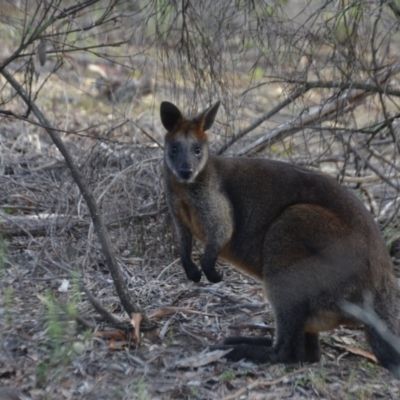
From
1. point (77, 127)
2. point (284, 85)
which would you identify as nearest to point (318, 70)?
point (284, 85)

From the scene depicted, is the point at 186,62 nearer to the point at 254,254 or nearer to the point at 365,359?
the point at 254,254

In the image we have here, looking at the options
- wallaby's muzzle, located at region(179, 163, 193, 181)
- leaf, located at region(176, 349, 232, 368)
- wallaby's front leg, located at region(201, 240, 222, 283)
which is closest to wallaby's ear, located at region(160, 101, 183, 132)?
wallaby's muzzle, located at region(179, 163, 193, 181)

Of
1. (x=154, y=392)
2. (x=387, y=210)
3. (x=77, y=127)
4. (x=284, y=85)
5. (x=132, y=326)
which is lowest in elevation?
(x=154, y=392)

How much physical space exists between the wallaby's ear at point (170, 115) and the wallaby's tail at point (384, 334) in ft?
5.99

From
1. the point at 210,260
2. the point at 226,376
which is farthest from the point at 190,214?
the point at 226,376

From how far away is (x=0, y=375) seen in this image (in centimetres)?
462

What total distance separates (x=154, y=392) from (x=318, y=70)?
2797 millimetres

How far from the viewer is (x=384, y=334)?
4.88 meters

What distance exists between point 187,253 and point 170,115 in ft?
3.11

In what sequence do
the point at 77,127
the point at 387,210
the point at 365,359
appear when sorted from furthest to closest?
the point at 77,127
the point at 387,210
the point at 365,359

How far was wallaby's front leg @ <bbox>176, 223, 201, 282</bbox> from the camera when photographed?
Result: 5594 millimetres

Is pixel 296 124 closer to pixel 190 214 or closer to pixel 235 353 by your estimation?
pixel 190 214

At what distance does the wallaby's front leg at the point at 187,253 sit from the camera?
220 inches

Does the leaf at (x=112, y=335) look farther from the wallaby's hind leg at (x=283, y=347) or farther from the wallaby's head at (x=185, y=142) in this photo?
the wallaby's head at (x=185, y=142)
